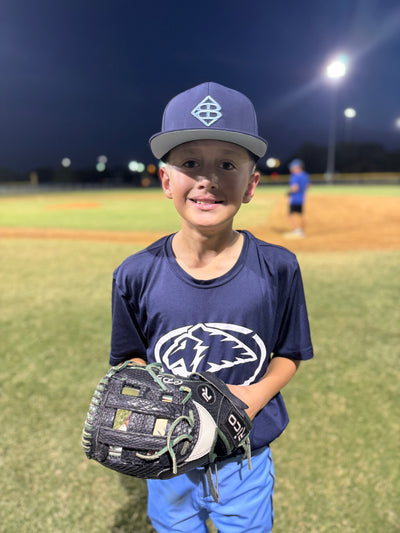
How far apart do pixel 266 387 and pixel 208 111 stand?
98 cm

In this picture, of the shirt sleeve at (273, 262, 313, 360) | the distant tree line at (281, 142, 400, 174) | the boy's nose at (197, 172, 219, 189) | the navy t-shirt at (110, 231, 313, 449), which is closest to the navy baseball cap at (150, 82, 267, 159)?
the boy's nose at (197, 172, 219, 189)

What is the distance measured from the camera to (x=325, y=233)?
35.3 feet

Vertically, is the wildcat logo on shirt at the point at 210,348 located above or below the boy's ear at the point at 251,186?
below

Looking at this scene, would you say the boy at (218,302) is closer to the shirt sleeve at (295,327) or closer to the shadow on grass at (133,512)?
the shirt sleeve at (295,327)

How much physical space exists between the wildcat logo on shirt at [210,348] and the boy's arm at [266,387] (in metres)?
0.07

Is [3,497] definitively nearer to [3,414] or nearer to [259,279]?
[3,414]

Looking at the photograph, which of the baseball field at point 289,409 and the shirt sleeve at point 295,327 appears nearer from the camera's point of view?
the shirt sleeve at point 295,327

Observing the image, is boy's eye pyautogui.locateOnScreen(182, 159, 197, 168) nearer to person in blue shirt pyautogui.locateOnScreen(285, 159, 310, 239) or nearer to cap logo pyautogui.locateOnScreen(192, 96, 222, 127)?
cap logo pyautogui.locateOnScreen(192, 96, 222, 127)

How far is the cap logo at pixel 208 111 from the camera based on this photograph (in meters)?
1.20

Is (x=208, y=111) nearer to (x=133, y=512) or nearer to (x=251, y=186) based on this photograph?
(x=251, y=186)

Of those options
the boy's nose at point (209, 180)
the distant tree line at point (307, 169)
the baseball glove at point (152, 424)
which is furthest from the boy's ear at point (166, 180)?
the distant tree line at point (307, 169)

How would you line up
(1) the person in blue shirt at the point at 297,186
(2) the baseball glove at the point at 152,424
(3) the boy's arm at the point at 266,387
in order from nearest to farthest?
(2) the baseball glove at the point at 152,424 → (3) the boy's arm at the point at 266,387 → (1) the person in blue shirt at the point at 297,186

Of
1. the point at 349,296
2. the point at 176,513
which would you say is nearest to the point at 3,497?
the point at 176,513

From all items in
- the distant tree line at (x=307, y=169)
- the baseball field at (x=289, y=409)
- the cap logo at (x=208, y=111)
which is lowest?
the baseball field at (x=289, y=409)
